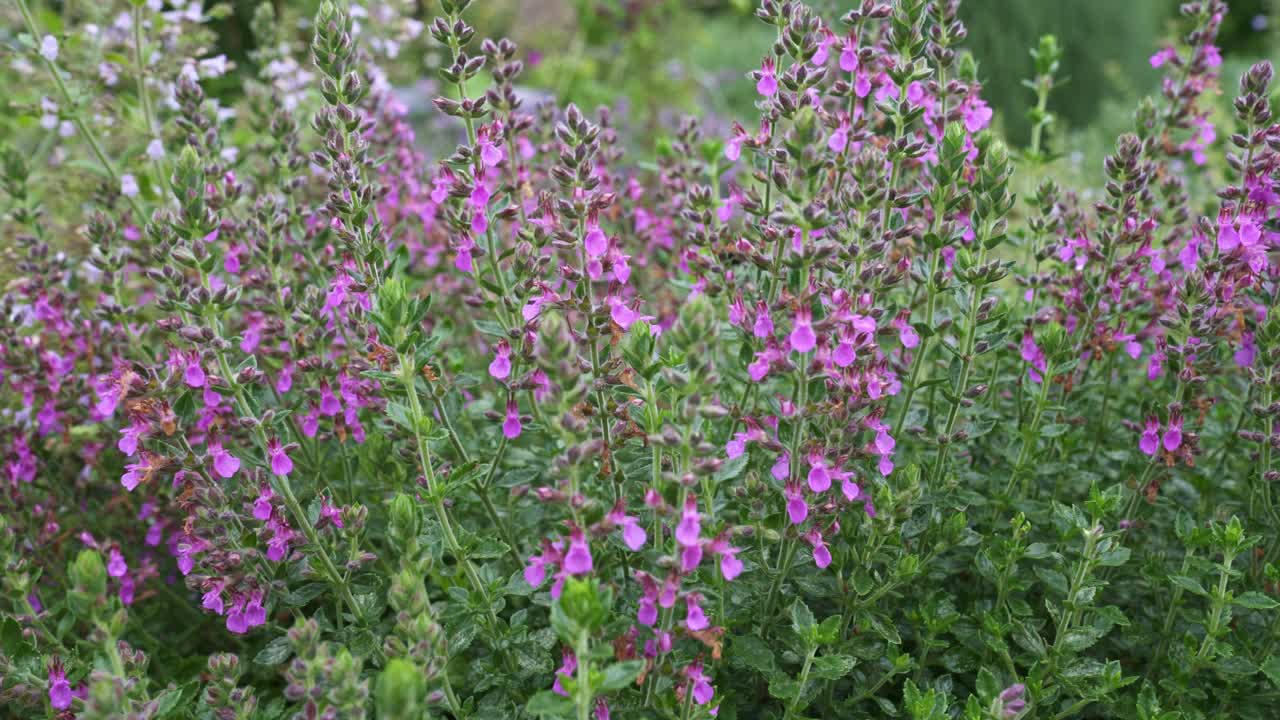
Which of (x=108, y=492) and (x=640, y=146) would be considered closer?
(x=108, y=492)

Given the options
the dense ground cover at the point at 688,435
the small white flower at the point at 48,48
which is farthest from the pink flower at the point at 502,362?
the small white flower at the point at 48,48

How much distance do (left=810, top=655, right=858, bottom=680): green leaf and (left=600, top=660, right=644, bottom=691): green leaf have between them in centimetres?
65

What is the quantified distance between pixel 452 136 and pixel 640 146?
1872mm

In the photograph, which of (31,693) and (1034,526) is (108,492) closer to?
(31,693)

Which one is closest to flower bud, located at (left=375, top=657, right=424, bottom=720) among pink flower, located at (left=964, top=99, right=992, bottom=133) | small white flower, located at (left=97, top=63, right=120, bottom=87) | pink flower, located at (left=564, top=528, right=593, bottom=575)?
pink flower, located at (left=564, top=528, right=593, bottom=575)

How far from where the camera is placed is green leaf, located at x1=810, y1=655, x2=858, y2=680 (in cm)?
229

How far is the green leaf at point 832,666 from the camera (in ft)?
7.50

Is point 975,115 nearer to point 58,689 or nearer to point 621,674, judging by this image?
point 621,674

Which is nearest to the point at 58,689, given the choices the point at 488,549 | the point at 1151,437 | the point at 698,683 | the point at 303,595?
the point at 303,595

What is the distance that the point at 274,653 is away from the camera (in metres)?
2.41

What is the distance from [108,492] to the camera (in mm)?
3643

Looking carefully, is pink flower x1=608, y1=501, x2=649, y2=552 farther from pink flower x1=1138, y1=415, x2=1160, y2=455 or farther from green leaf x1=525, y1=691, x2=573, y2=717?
pink flower x1=1138, y1=415, x2=1160, y2=455

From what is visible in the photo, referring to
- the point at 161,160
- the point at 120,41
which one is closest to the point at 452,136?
the point at 120,41

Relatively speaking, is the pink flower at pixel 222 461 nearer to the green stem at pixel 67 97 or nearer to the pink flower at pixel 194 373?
the pink flower at pixel 194 373
